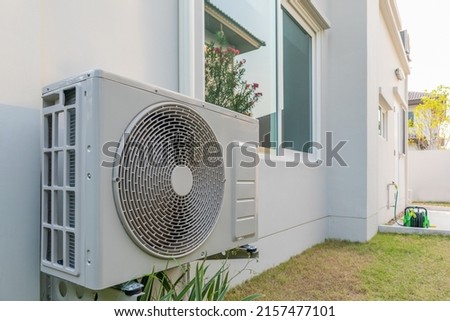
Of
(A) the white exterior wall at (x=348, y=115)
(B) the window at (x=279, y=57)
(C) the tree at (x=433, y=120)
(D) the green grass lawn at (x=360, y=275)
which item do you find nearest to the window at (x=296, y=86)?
(B) the window at (x=279, y=57)

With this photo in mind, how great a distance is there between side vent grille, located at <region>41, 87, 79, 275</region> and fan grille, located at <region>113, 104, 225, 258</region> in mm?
173

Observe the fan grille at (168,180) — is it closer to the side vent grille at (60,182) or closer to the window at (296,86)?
the side vent grille at (60,182)

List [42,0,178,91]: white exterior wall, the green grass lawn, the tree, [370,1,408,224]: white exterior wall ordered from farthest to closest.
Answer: the tree < [370,1,408,224]: white exterior wall < the green grass lawn < [42,0,178,91]: white exterior wall

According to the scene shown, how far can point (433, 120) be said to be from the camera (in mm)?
15227

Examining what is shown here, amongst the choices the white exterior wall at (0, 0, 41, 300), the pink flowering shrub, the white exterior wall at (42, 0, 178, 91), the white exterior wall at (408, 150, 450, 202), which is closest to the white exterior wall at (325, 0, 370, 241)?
the pink flowering shrub

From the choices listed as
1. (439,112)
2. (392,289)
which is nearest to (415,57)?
(439,112)

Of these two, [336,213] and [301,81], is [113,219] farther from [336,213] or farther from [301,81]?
[336,213]

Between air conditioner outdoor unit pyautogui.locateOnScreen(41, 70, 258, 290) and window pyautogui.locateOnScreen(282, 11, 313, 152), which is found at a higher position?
window pyautogui.locateOnScreen(282, 11, 313, 152)

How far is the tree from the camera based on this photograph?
48.2ft

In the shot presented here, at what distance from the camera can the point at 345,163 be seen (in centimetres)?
471

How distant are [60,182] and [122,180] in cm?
29

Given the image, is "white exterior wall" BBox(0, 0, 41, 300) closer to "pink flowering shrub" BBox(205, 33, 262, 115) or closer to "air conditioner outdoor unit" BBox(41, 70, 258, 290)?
"air conditioner outdoor unit" BBox(41, 70, 258, 290)

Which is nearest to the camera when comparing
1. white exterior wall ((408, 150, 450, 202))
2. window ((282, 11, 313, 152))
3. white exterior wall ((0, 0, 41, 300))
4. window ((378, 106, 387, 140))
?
white exterior wall ((0, 0, 41, 300))

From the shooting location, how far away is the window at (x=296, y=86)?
3.94m
